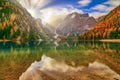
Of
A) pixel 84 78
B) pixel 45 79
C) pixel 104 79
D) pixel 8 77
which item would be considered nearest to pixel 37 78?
pixel 45 79

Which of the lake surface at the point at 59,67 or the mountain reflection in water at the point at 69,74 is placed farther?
the lake surface at the point at 59,67

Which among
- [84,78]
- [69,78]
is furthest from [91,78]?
[69,78]

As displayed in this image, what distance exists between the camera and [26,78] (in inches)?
1005

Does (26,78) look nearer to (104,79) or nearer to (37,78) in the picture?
(37,78)

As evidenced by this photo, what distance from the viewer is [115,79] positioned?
81.4 feet

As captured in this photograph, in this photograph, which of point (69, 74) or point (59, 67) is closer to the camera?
point (69, 74)

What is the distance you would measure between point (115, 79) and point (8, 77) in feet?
41.2

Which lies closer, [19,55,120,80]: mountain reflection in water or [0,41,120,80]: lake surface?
[19,55,120,80]: mountain reflection in water

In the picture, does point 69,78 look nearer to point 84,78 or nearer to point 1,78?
point 84,78

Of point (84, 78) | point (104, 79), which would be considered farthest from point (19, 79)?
point (104, 79)

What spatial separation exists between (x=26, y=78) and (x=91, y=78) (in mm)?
7632

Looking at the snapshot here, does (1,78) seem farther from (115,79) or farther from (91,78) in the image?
(115,79)

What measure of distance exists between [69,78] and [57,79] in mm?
1500

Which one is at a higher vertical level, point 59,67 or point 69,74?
point 69,74
